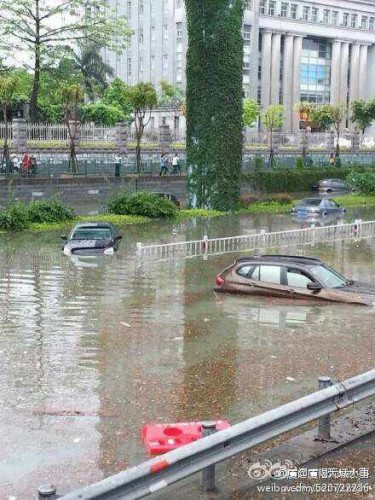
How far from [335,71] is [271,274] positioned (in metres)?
97.7

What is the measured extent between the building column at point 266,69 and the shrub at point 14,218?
71767mm

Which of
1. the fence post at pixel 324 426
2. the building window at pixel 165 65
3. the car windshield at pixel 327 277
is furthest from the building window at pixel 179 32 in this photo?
the fence post at pixel 324 426

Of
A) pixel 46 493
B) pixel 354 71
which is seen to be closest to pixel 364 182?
pixel 46 493

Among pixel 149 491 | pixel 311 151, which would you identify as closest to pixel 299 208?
pixel 311 151

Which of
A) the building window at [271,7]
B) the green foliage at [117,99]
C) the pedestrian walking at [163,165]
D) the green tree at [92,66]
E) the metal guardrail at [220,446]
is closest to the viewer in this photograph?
the metal guardrail at [220,446]

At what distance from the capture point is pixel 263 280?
1836 centimetres

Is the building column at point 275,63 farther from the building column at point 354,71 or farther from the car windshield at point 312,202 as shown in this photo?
the car windshield at point 312,202

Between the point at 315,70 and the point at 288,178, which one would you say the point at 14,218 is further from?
the point at 315,70

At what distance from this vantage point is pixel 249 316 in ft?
54.2

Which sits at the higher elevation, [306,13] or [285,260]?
[306,13]

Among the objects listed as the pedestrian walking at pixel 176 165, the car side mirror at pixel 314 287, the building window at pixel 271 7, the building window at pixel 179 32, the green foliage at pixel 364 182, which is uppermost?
the building window at pixel 271 7

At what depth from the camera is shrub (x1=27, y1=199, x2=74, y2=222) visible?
3347 centimetres

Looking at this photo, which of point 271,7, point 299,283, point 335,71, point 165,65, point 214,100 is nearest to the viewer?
point 299,283

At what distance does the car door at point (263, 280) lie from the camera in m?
18.1
